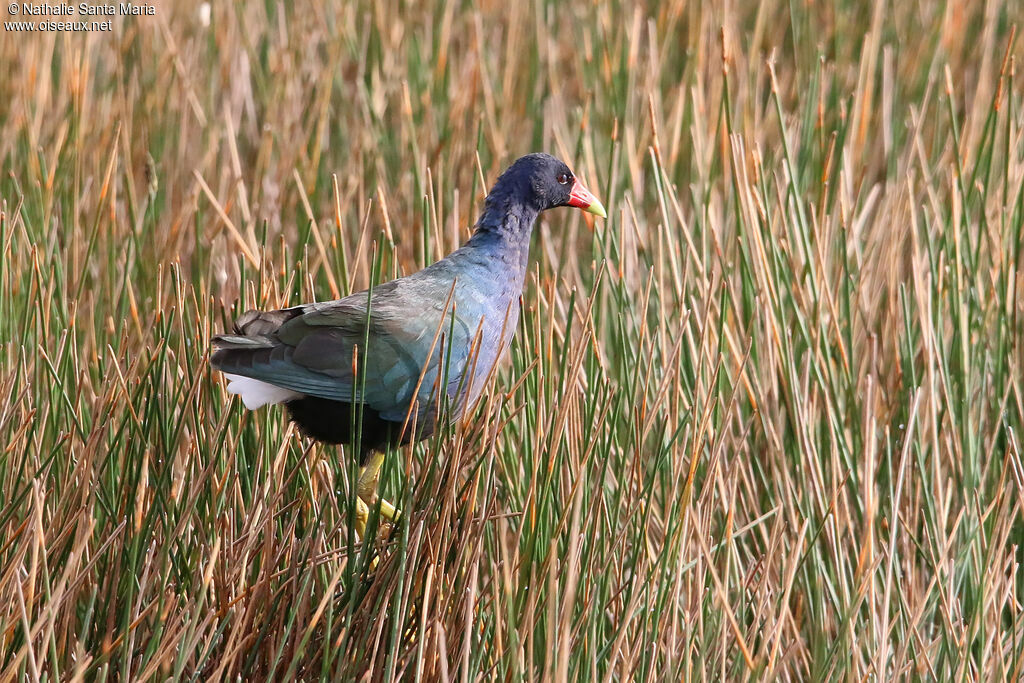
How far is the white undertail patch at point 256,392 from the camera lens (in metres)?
1.70

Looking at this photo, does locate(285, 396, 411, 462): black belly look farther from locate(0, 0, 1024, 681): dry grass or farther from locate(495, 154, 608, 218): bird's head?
locate(495, 154, 608, 218): bird's head

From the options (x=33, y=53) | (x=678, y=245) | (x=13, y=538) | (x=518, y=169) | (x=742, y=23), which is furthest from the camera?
(x=742, y=23)

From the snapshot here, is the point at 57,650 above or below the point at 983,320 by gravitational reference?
below

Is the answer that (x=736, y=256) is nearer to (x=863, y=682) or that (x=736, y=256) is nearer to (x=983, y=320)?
(x=983, y=320)

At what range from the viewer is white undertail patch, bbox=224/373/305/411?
1697 mm

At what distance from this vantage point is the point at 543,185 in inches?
77.0

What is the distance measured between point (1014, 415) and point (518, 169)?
37.8 inches

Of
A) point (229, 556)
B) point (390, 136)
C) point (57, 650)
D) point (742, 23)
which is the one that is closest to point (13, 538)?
point (57, 650)

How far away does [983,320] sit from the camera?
2174 millimetres

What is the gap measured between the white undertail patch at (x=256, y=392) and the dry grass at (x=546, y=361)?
67 millimetres

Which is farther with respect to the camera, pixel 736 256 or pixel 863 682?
pixel 736 256

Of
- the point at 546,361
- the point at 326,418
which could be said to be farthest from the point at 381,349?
the point at 546,361
